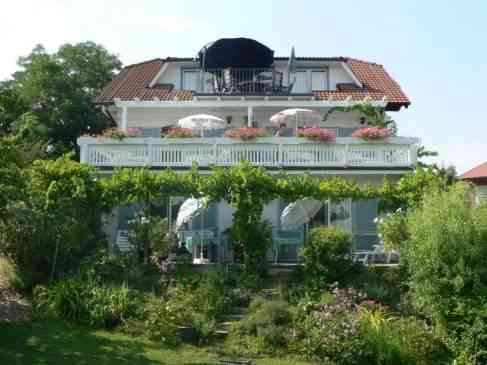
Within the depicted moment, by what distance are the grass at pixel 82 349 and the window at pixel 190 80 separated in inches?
650

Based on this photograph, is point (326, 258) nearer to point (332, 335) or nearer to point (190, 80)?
point (332, 335)

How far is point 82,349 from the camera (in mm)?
10891

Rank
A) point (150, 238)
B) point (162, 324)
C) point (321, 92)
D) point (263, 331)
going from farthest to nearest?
point (321, 92), point (150, 238), point (162, 324), point (263, 331)

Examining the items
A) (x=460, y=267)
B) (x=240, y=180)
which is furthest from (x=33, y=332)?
(x=460, y=267)

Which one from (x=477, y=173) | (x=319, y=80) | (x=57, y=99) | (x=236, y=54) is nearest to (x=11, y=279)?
(x=236, y=54)

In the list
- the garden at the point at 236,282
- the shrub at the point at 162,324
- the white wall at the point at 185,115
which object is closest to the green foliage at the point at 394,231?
the garden at the point at 236,282

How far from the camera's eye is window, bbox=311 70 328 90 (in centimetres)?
2661

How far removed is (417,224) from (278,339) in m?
4.42

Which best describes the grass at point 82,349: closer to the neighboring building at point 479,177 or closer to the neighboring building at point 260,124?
the neighboring building at point 260,124

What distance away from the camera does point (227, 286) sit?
14398 mm

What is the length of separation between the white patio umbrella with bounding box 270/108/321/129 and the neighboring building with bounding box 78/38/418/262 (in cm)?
85

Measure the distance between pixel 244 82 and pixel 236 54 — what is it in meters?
1.44

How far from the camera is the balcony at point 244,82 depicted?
24000 millimetres

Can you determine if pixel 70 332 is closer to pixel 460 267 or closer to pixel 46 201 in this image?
pixel 46 201
